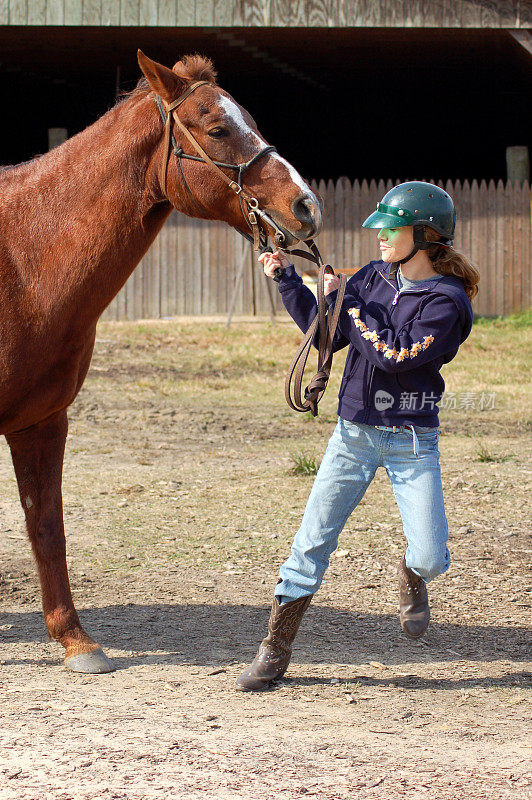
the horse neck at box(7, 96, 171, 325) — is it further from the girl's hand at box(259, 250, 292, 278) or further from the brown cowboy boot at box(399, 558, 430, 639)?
the brown cowboy boot at box(399, 558, 430, 639)

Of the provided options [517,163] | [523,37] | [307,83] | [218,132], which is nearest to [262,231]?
[218,132]

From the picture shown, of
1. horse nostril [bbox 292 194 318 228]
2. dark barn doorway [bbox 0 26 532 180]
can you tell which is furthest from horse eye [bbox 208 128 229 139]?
dark barn doorway [bbox 0 26 532 180]

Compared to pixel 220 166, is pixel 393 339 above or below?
below

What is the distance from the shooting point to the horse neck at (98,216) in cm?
343

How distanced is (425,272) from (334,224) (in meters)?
12.7

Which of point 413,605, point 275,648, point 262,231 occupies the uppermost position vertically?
point 262,231

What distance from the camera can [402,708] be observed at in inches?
131

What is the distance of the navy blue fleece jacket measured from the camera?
3.20 meters

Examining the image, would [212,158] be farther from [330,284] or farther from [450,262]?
[450,262]

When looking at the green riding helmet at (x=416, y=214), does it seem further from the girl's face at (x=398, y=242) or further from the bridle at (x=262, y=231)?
the bridle at (x=262, y=231)

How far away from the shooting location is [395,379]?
334cm

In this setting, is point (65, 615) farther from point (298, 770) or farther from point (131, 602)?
point (298, 770)

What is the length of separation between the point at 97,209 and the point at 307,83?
16.5m

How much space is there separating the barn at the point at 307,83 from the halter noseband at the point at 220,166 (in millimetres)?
6966
